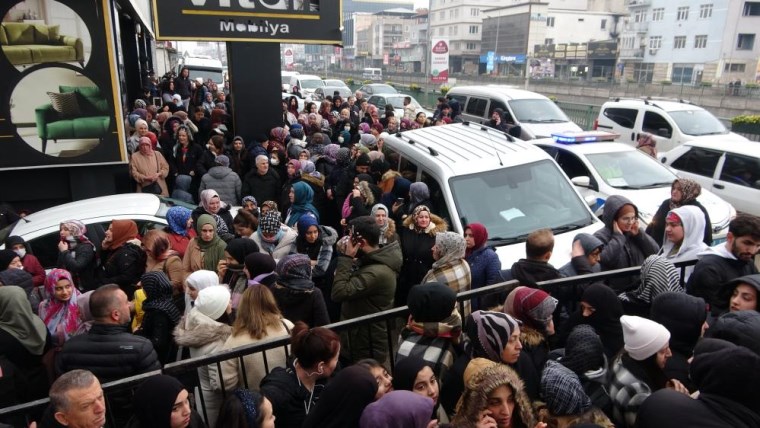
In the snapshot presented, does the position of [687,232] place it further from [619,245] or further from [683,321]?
[683,321]

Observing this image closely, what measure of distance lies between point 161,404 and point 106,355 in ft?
3.41

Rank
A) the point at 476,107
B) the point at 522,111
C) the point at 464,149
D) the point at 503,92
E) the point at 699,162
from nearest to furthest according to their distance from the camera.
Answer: the point at 464,149, the point at 699,162, the point at 522,111, the point at 503,92, the point at 476,107

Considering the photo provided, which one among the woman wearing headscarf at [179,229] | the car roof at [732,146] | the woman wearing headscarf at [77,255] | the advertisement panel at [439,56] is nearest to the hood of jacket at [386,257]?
the woman wearing headscarf at [179,229]

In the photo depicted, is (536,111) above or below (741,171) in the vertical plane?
above

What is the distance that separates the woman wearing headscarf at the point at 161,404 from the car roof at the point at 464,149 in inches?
161

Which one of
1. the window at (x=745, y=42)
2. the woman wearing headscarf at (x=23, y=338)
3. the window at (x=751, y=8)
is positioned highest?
the window at (x=751, y=8)

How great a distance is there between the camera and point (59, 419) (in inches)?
97.9

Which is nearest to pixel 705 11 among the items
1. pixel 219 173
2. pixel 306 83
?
pixel 306 83

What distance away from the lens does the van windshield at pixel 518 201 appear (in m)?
5.58

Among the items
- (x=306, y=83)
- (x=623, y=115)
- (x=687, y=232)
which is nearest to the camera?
(x=687, y=232)

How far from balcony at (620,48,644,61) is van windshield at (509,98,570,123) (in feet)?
215

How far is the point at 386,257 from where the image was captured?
4.13 metres

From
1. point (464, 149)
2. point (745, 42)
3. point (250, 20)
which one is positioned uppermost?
point (745, 42)

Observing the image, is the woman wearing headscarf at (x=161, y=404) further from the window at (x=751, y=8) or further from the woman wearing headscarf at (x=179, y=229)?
the window at (x=751, y=8)
